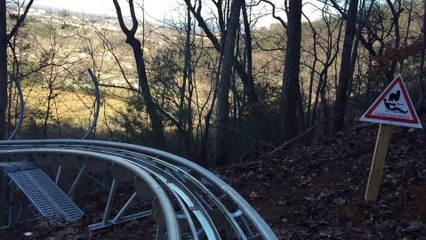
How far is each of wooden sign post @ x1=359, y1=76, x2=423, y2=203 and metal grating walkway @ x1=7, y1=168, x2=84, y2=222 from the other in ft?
19.0

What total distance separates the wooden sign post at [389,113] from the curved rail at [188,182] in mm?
2268

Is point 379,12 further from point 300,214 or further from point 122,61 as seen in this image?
point 300,214

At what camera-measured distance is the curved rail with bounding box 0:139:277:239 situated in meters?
4.92

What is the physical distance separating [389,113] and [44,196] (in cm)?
701

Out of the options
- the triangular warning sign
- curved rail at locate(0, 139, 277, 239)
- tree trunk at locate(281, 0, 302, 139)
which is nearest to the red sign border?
the triangular warning sign

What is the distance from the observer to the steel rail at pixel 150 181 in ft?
15.0

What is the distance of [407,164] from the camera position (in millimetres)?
8156

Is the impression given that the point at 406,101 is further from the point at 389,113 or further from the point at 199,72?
the point at 199,72

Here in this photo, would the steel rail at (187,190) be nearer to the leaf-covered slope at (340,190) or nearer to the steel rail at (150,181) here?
the steel rail at (150,181)

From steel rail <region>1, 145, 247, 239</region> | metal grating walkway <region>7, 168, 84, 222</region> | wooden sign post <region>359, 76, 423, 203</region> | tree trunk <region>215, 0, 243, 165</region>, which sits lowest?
Result: metal grating walkway <region>7, 168, 84, 222</region>

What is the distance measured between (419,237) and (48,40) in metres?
31.8

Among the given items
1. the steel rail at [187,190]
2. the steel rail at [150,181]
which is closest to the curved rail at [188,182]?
the steel rail at [187,190]

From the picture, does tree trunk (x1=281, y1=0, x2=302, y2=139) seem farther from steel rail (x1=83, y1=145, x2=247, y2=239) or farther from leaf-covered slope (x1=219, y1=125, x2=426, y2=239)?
steel rail (x1=83, y1=145, x2=247, y2=239)

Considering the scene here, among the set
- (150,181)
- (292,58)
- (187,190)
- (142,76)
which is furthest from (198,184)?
(142,76)
